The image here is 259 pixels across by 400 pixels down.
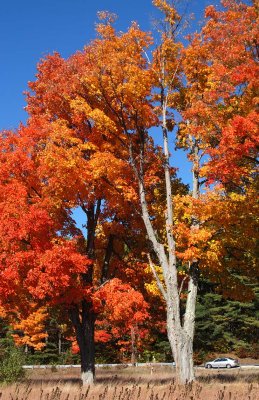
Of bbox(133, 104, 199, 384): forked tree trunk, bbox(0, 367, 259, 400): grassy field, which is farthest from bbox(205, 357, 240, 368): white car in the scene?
bbox(133, 104, 199, 384): forked tree trunk

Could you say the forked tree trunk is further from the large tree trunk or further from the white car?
the white car

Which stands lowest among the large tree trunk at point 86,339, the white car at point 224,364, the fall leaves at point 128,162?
the white car at point 224,364

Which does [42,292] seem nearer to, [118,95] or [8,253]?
[8,253]

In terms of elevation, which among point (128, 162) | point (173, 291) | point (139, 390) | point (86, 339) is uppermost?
point (128, 162)

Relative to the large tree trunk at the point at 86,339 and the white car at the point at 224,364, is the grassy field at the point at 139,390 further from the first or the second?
the white car at the point at 224,364

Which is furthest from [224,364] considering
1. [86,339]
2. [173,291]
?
[173,291]

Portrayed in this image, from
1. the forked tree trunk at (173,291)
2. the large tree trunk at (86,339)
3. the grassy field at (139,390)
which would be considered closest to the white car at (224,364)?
the grassy field at (139,390)

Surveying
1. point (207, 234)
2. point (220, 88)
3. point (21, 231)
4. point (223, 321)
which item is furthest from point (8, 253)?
point (223, 321)

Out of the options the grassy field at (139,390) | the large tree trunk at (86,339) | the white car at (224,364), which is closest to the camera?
the grassy field at (139,390)

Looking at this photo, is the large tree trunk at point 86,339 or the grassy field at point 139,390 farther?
the large tree trunk at point 86,339

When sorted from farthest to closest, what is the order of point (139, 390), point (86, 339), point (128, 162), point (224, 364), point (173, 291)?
point (224, 364) → point (86, 339) → point (128, 162) → point (173, 291) → point (139, 390)

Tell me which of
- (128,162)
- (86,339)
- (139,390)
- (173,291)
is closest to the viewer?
(139,390)

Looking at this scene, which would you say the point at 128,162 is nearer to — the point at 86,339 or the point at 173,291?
the point at 173,291

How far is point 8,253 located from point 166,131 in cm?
695
